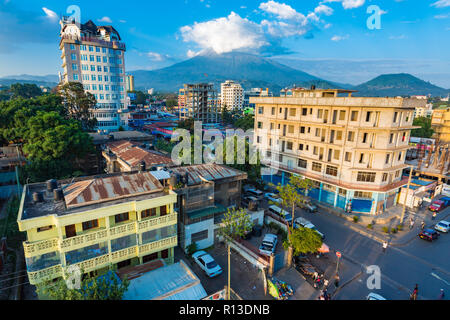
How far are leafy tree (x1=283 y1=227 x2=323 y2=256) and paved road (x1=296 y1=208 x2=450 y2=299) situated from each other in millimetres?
3971

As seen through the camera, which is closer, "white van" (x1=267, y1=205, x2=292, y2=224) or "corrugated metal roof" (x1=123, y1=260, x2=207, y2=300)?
"corrugated metal roof" (x1=123, y1=260, x2=207, y2=300)

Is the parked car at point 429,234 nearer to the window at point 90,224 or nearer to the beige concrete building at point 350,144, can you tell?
the beige concrete building at point 350,144

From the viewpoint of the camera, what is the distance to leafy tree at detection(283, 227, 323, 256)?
22.3 m

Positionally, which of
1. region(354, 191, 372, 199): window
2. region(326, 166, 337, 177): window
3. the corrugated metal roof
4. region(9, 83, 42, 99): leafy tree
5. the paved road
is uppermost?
region(9, 83, 42, 99): leafy tree

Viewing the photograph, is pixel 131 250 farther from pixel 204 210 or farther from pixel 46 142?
pixel 46 142

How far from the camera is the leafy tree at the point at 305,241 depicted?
73.1 ft

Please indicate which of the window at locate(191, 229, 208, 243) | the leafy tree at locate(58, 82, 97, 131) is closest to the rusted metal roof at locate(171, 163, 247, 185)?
the window at locate(191, 229, 208, 243)

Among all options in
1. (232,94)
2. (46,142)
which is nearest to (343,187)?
(46,142)

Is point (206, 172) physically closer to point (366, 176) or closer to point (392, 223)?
point (366, 176)

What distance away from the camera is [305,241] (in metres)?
22.4

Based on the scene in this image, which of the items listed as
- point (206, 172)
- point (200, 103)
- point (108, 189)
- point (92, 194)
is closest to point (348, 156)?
point (206, 172)

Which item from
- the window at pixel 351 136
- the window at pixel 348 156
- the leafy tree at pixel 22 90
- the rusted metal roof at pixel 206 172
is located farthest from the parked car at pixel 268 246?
the leafy tree at pixel 22 90

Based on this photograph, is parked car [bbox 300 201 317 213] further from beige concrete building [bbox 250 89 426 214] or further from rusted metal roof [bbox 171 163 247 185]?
rusted metal roof [bbox 171 163 247 185]

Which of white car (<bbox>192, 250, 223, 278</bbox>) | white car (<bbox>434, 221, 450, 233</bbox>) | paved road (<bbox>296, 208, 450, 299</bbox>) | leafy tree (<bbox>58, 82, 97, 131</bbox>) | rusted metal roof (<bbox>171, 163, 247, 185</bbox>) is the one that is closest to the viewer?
paved road (<bbox>296, 208, 450, 299</bbox>)
